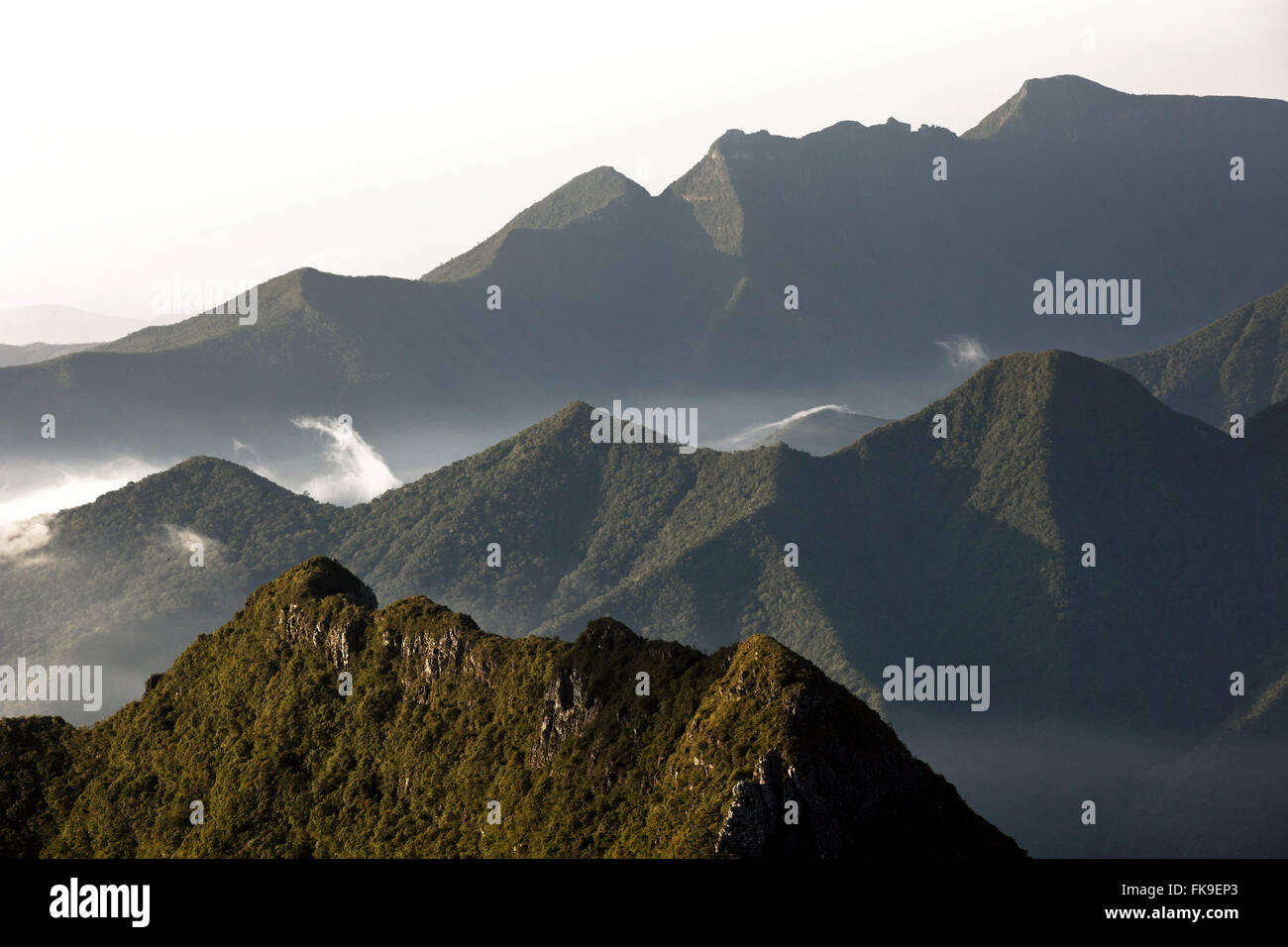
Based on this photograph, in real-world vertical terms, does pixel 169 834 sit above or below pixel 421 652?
below

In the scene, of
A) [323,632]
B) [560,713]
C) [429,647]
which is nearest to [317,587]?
[323,632]

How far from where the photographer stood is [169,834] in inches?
3866

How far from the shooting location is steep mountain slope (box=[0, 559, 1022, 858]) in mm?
67625

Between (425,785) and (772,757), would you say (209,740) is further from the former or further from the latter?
(772,757)

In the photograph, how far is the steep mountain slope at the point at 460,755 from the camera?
6762cm

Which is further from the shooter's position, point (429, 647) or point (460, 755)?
point (429, 647)

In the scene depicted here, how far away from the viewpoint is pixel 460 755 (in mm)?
88812

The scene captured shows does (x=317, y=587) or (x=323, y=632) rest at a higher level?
(x=317, y=587)

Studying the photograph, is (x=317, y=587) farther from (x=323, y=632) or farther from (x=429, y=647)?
(x=429, y=647)

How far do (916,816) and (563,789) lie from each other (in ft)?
63.4

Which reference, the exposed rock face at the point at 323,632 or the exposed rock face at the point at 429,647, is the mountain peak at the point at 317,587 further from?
the exposed rock face at the point at 429,647

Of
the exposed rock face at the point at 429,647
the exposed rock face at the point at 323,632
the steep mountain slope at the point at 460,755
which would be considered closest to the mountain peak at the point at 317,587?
the steep mountain slope at the point at 460,755
